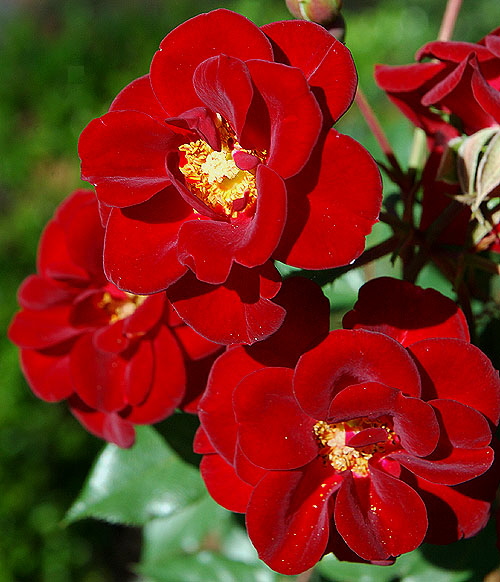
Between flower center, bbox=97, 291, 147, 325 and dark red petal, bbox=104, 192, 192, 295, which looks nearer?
dark red petal, bbox=104, 192, 192, 295

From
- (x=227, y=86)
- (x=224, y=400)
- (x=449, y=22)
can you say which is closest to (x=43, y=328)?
(x=224, y=400)

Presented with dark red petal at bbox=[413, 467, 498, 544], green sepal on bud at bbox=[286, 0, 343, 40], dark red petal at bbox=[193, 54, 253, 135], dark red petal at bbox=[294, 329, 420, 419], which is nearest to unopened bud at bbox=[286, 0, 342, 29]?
green sepal on bud at bbox=[286, 0, 343, 40]

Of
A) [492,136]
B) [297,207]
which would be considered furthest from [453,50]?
[297,207]

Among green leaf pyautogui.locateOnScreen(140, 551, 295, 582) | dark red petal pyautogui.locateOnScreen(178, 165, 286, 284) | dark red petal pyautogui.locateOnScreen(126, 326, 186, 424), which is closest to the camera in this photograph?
dark red petal pyautogui.locateOnScreen(178, 165, 286, 284)

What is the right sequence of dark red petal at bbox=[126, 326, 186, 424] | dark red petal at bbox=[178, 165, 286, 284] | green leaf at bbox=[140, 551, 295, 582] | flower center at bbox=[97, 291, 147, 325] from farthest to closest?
green leaf at bbox=[140, 551, 295, 582] < flower center at bbox=[97, 291, 147, 325] < dark red petal at bbox=[126, 326, 186, 424] < dark red petal at bbox=[178, 165, 286, 284]

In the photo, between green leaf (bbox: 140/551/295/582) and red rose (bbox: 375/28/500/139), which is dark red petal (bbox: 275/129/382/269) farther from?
green leaf (bbox: 140/551/295/582)

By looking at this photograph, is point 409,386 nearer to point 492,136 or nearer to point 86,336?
point 492,136
